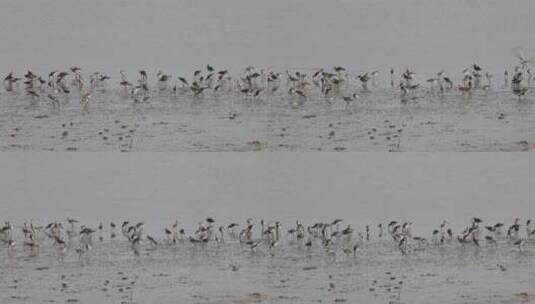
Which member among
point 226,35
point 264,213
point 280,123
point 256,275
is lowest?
point 256,275

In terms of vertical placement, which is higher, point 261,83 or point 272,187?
point 261,83

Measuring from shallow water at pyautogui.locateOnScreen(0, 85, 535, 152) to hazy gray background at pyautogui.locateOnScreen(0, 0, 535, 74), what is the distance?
7 centimetres

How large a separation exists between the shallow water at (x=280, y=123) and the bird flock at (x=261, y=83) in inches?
0.4

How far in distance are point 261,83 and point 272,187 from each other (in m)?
0.22

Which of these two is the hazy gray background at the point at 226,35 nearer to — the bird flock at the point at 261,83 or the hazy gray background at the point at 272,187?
the bird flock at the point at 261,83

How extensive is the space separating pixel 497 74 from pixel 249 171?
557 mm

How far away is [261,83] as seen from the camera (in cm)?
214

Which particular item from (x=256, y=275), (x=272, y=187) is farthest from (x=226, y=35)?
(x=256, y=275)

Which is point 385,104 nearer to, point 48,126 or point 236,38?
point 236,38

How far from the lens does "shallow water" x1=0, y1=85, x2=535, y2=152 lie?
2139mm

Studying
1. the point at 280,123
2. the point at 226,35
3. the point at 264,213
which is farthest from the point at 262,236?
the point at 226,35

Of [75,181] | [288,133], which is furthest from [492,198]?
[75,181]

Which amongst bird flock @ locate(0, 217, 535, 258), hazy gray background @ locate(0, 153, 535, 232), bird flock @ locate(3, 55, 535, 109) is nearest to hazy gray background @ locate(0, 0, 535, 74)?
bird flock @ locate(3, 55, 535, 109)

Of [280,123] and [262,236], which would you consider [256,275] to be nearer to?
[262,236]
